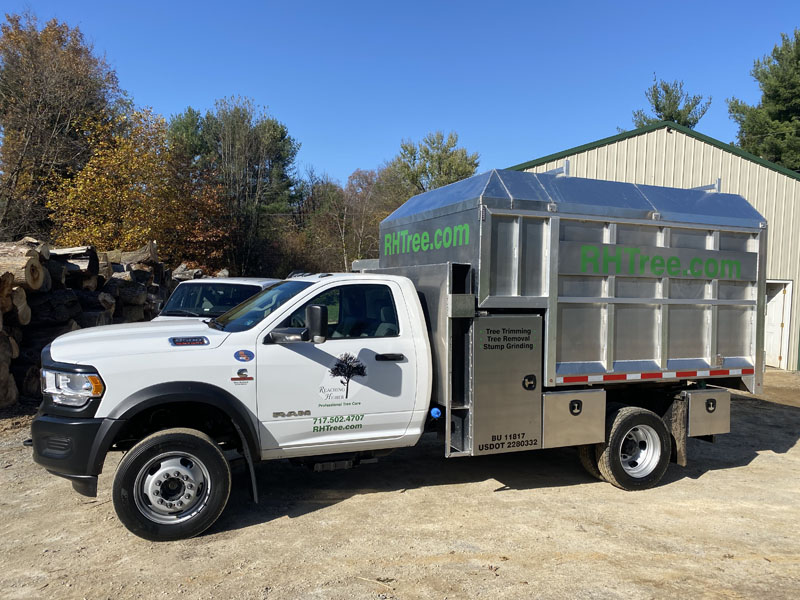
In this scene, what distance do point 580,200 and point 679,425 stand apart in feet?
8.71

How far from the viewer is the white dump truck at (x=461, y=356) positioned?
183 inches

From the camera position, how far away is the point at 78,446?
4.47 meters

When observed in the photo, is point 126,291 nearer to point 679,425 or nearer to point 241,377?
point 241,377

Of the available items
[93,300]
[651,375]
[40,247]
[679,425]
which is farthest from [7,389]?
[679,425]

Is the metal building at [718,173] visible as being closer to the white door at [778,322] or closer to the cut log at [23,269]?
the white door at [778,322]

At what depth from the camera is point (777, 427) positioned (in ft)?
31.1

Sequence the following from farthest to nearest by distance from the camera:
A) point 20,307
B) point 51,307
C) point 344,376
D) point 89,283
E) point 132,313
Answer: point 132,313, point 89,283, point 51,307, point 20,307, point 344,376

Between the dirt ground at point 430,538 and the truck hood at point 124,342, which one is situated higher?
the truck hood at point 124,342

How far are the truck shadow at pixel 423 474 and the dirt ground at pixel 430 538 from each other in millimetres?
29

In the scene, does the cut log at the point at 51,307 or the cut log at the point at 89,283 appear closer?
the cut log at the point at 51,307

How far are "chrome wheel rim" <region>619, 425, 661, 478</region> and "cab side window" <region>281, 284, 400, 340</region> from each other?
2.86 m

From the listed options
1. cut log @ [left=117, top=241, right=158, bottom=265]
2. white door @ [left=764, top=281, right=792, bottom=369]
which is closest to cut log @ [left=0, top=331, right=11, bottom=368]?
cut log @ [left=117, top=241, right=158, bottom=265]

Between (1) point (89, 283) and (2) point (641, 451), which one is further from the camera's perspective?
(1) point (89, 283)

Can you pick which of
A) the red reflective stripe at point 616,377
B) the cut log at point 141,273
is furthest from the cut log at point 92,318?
the red reflective stripe at point 616,377
